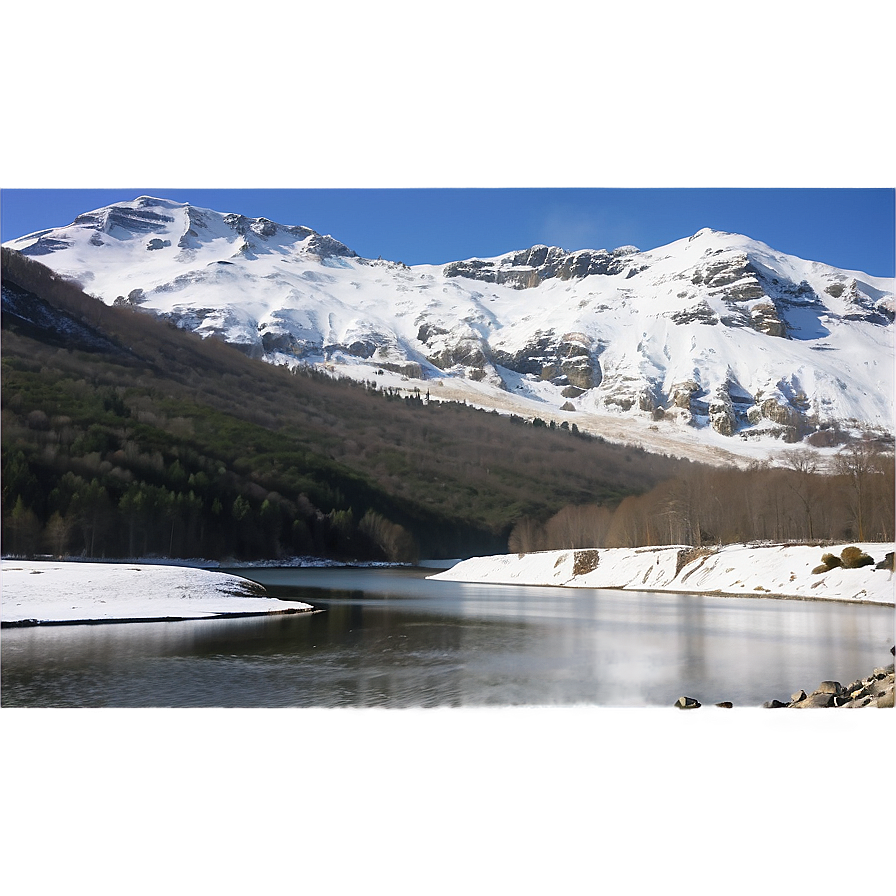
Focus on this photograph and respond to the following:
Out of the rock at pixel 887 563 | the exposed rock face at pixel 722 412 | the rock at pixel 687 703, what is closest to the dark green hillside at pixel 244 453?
the exposed rock face at pixel 722 412

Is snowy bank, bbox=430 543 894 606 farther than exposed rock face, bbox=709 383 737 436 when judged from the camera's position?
No

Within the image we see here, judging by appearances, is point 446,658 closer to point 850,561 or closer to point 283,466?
point 283,466

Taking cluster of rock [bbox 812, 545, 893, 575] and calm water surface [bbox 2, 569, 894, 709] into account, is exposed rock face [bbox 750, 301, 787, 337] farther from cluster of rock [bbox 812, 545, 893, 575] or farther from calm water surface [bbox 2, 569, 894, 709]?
calm water surface [bbox 2, 569, 894, 709]

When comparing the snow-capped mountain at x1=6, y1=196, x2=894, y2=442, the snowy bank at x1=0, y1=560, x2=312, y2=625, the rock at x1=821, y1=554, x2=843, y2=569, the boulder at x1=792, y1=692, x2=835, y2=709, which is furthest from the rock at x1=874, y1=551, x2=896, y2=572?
the snowy bank at x1=0, y1=560, x2=312, y2=625

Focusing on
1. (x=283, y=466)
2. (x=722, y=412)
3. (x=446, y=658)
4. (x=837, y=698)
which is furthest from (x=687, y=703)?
(x=283, y=466)

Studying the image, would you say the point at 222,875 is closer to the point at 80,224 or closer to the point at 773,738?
the point at 773,738

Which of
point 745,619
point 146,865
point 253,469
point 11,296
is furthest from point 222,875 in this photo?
point 253,469

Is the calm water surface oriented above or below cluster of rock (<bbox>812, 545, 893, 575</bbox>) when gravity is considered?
below
